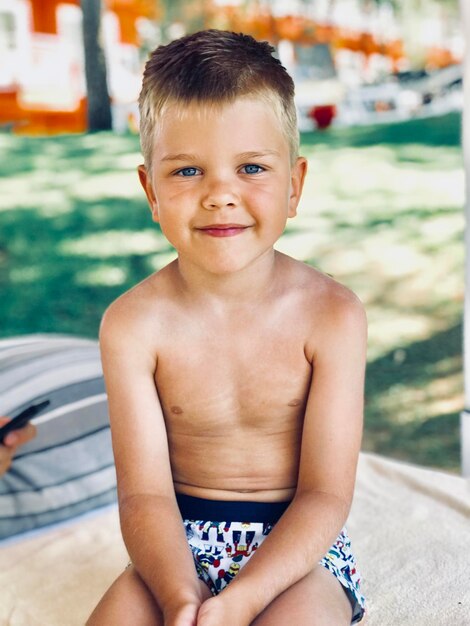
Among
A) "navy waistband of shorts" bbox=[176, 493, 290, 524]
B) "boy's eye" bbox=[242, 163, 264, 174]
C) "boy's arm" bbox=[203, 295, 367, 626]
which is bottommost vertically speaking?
"navy waistband of shorts" bbox=[176, 493, 290, 524]

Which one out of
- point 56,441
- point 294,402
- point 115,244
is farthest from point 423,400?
point 294,402

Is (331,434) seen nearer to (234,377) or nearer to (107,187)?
(234,377)

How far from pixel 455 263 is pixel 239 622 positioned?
3.96 meters

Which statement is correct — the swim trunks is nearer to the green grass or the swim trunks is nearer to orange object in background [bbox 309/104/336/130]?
the green grass

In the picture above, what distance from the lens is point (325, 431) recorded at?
144cm

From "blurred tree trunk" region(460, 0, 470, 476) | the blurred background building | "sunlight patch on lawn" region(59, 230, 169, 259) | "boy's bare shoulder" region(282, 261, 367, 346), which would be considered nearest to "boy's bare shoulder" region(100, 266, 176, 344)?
"boy's bare shoulder" region(282, 261, 367, 346)

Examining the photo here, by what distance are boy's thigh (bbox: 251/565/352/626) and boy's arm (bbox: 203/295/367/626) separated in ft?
0.10

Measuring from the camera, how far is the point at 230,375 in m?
1.50

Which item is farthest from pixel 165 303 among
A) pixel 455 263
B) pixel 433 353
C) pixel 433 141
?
pixel 433 141

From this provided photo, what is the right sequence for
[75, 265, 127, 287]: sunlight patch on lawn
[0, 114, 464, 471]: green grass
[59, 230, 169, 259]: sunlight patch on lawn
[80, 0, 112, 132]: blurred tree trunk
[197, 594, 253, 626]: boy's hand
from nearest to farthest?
1. [197, 594, 253, 626]: boy's hand
2. [0, 114, 464, 471]: green grass
3. [75, 265, 127, 287]: sunlight patch on lawn
4. [59, 230, 169, 259]: sunlight patch on lawn
5. [80, 0, 112, 132]: blurred tree trunk

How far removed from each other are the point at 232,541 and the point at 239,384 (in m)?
0.26

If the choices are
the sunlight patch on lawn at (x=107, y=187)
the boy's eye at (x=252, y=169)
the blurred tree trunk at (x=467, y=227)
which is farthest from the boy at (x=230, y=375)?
the sunlight patch on lawn at (x=107, y=187)

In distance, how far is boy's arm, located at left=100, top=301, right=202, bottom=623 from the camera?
140cm

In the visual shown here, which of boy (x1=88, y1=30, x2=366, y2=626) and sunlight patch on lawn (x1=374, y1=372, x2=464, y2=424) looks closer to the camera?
boy (x1=88, y1=30, x2=366, y2=626)
